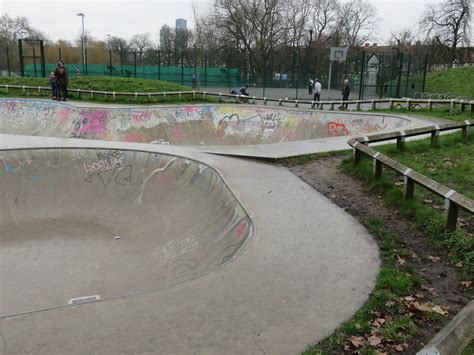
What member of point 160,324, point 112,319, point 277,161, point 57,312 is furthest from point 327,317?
point 277,161

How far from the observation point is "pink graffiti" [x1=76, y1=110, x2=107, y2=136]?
18453 mm

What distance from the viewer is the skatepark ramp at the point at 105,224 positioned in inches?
246

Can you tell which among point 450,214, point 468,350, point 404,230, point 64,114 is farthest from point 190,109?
point 468,350

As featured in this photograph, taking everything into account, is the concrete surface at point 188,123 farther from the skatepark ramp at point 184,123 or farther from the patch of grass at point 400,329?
the patch of grass at point 400,329

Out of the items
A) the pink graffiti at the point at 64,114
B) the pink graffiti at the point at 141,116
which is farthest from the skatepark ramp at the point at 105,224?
the pink graffiti at the point at 64,114

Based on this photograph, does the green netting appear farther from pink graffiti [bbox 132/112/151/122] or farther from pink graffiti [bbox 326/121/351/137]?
pink graffiti [bbox 326/121/351/137]

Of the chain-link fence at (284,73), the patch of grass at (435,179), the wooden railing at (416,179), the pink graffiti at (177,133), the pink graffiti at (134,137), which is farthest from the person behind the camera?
the chain-link fence at (284,73)

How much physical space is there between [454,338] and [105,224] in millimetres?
7534

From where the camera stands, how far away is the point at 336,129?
1714 centimetres

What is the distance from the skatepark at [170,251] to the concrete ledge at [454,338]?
3.10 feet

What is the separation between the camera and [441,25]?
4547 centimetres

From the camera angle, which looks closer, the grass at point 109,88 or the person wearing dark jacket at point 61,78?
the person wearing dark jacket at point 61,78

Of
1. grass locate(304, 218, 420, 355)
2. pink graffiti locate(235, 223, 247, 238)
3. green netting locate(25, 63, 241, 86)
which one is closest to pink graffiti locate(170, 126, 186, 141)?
pink graffiti locate(235, 223, 247, 238)

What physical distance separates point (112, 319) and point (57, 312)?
0.50 meters
